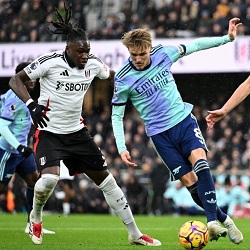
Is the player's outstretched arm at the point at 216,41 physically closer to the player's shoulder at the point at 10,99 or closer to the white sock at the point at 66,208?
the player's shoulder at the point at 10,99

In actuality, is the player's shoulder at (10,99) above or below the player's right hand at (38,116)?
below

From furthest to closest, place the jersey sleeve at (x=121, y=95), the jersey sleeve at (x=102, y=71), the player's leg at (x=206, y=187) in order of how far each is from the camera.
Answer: the jersey sleeve at (x=102, y=71) → the jersey sleeve at (x=121, y=95) → the player's leg at (x=206, y=187)

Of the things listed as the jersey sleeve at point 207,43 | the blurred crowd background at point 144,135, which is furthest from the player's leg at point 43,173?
the blurred crowd background at point 144,135

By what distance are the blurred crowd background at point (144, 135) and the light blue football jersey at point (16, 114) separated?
8061mm

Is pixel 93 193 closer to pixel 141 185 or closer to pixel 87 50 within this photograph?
pixel 141 185

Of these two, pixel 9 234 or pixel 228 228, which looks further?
pixel 9 234

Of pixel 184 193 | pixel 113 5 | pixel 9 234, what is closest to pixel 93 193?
pixel 184 193

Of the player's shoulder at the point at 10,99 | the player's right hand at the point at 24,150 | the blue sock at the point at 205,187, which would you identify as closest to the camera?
the blue sock at the point at 205,187

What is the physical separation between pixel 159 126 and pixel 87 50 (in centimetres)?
112

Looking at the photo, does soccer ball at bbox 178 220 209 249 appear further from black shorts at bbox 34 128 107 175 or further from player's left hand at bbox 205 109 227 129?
black shorts at bbox 34 128 107 175

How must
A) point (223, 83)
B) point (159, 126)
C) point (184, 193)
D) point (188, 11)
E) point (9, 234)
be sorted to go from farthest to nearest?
point (223, 83), point (188, 11), point (184, 193), point (9, 234), point (159, 126)

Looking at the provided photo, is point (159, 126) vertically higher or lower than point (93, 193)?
higher

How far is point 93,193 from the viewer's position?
19609 mm

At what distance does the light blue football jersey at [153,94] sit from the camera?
26.6 feet
